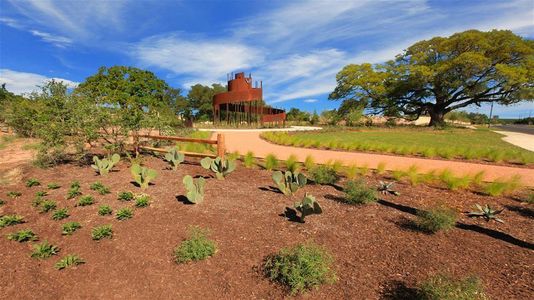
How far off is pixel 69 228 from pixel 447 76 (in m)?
32.1

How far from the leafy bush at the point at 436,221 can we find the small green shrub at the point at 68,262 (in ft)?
15.1

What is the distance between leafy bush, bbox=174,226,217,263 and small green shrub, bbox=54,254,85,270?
1.17 m

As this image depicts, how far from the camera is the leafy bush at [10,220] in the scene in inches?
170

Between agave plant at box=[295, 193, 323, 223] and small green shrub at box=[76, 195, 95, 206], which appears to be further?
small green shrub at box=[76, 195, 95, 206]

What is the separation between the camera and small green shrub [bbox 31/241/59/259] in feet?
11.5

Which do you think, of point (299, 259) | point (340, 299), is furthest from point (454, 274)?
point (299, 259)

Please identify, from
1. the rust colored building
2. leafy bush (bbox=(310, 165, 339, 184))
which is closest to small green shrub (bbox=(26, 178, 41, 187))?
leafy bush (bbox=(310, 165, 339, 184))

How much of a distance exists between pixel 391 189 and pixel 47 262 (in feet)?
18.8

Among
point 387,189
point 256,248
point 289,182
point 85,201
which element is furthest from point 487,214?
point 85,201

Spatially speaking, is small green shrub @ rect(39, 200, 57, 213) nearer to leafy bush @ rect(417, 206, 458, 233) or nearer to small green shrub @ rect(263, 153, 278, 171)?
small green shrub @ rect(263, 153, 278, 171)

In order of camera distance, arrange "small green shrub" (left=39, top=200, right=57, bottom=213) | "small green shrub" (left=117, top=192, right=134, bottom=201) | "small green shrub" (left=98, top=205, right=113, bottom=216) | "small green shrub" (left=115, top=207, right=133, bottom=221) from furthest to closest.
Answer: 1. "small green shrub" (left=117, top=192, right=134, bottom=201)
2. "small green shrub" (left=39, top=200, right=57, bottom=213)
3. "small green shrub" (left=98, top=205, right=113, bottom=216)
4. "small green shrub" (left=115, top=207, right=133, bottom=221)

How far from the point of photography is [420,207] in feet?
15.4

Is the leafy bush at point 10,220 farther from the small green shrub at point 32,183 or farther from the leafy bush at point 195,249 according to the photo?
the leafy bush at point 195,249

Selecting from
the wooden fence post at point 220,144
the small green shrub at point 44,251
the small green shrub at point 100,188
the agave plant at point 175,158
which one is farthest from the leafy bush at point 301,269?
the agave plant at point 175,158
